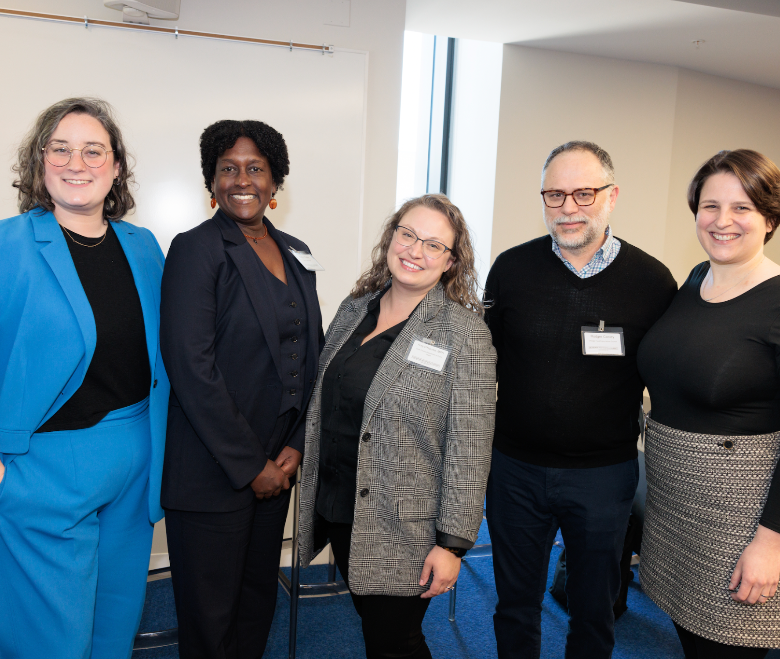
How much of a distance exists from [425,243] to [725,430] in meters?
0.94

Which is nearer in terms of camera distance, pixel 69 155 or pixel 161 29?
pixel 69 155

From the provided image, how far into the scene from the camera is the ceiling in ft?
10.8

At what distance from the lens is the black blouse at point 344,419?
1.72 m

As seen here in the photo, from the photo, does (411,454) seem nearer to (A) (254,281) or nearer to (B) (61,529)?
(A) (254,281)

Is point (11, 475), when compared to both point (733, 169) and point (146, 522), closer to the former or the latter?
point (146, 522)

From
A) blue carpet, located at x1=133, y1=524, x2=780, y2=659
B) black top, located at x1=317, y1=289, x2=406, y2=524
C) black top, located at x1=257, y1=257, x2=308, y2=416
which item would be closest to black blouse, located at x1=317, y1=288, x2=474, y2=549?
black top, located at x1=317, y1=289, x2=406, y2=524

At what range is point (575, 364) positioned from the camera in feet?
6.22

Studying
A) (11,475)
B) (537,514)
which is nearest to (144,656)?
(11,475)

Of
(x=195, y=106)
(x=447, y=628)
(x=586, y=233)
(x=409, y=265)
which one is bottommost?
(x=447, y=628)

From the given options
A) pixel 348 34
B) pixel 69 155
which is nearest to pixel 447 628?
pixel 69 155

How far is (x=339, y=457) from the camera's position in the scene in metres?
1.75

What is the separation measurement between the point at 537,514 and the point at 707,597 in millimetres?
536

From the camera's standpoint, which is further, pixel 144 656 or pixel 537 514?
pixel 144 656

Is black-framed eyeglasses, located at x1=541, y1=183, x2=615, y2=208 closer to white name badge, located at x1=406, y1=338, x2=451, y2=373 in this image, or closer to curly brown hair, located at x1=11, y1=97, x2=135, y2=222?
white name badge, located at x1=406, y1=338, x2=451, y2=373
